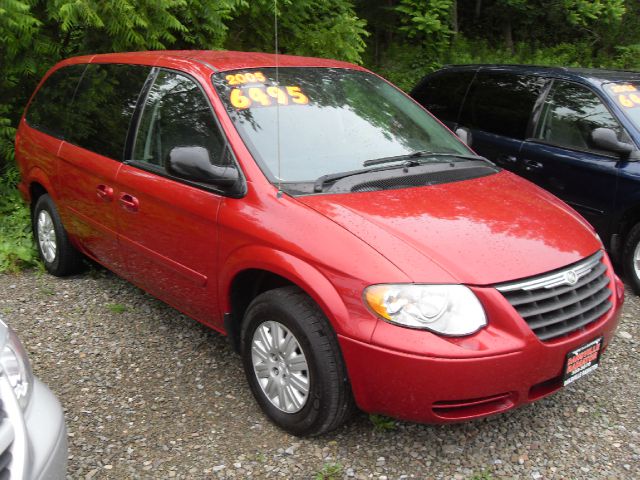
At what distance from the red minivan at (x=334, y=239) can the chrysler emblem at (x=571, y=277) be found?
0.08 feet

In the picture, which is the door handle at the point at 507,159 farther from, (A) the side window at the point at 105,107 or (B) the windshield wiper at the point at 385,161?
(A) the side window at the point at 105,107

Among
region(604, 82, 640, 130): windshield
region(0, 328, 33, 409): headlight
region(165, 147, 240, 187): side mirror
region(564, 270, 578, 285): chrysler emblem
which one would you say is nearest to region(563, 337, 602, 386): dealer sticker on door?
region(564, 270, 578, 285): chrysler emblem

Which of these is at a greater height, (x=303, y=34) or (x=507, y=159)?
(x=303, y=34)

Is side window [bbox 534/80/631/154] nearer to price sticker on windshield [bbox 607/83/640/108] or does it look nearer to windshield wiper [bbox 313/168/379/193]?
price sticker on windshield [bbox 607/83/640/108]

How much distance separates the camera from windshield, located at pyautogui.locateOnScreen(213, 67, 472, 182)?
3.30m

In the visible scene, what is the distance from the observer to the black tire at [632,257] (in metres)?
4.74

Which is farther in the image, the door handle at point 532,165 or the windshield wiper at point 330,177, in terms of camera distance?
the door handle at point 532,165

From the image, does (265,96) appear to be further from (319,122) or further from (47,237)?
(47,237)

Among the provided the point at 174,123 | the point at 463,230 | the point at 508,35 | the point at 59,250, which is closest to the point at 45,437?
the point at 463,230

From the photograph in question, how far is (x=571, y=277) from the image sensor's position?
2.85m

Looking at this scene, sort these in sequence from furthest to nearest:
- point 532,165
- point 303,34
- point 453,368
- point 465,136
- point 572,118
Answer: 1. point 303,34
2. point 532,165
3. point 572,118
4. point 465,136
5. point 453,368

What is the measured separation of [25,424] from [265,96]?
2106 millimetres

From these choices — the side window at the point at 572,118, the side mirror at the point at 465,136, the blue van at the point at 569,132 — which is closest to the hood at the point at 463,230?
the side mirror at the point at 465,136

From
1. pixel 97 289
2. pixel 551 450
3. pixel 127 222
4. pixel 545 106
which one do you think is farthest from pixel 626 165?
pixel 97 289
